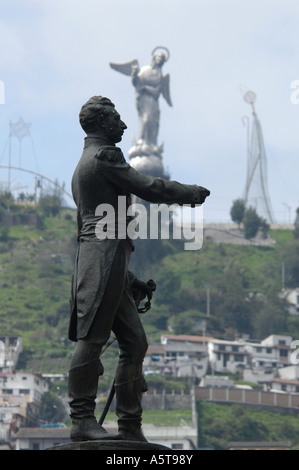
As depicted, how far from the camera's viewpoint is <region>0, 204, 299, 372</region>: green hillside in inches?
5369

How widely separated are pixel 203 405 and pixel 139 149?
3095 centimetres

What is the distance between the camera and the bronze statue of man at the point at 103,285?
28.2 ft

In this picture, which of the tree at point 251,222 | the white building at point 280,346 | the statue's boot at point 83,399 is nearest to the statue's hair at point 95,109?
the statue's boot at point 83,399

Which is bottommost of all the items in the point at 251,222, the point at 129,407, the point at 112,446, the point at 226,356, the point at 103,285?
the point at 112,446

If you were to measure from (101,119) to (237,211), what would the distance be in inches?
5636

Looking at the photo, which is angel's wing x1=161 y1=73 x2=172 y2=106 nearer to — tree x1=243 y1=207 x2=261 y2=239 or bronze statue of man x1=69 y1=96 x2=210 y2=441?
tree x1=243 y1=207 x2=261 y2=239

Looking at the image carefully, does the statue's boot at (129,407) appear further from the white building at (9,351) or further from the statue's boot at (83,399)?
the white building at (9,351)

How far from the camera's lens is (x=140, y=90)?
137m

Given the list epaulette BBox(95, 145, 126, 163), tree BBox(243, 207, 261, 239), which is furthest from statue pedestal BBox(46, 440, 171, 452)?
tree BBox(243, 207, 261, 239)

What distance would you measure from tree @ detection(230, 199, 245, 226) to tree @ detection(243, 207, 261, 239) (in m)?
0.63

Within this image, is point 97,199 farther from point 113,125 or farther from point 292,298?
point 292,298

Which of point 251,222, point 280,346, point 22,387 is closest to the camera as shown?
point 22,387

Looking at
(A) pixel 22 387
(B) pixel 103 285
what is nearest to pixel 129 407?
(B) pixel 103 285

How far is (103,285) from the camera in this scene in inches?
338
